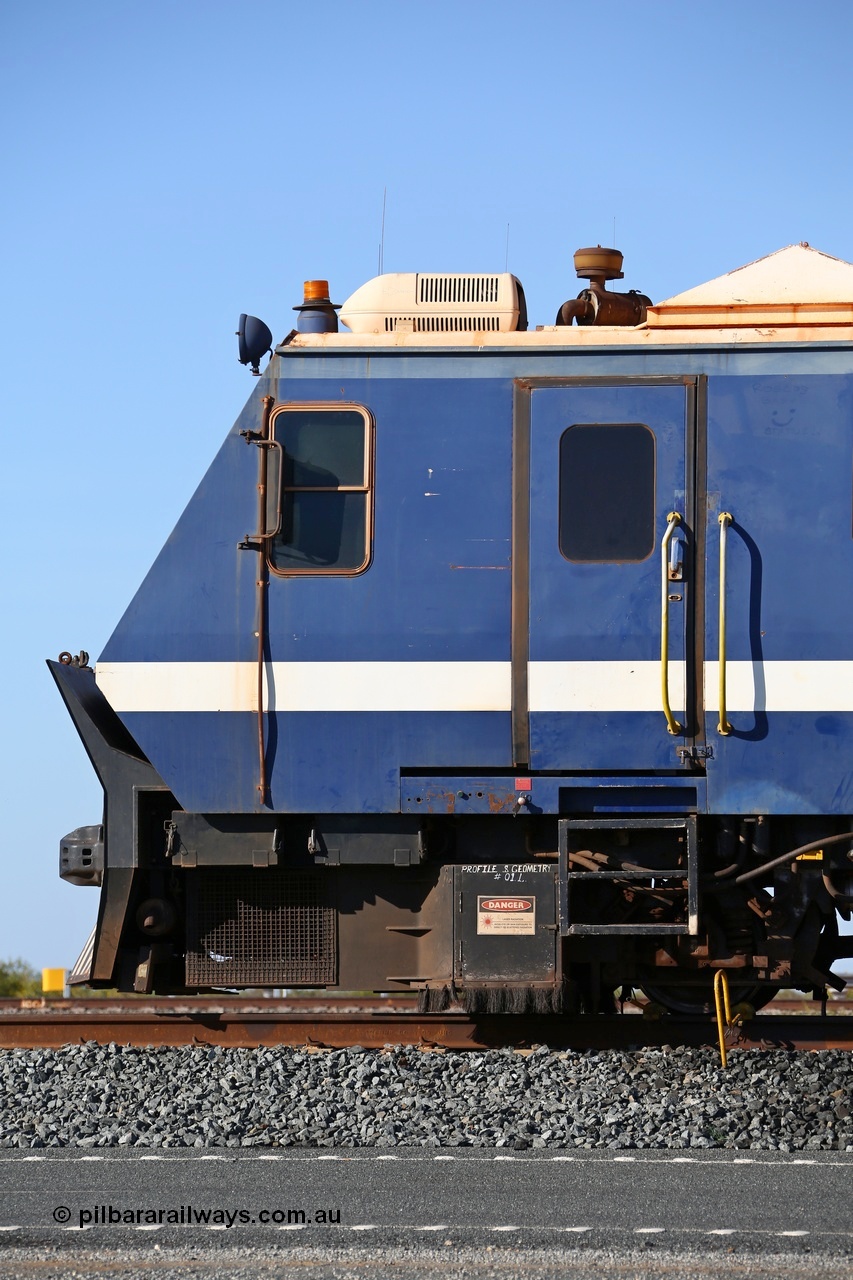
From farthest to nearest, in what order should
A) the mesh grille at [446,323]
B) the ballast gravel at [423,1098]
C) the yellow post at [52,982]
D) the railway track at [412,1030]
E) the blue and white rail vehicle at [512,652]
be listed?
the yellow post at [52,982] < the railway track at [412,1030] < the mesh grille at [446,323] < the blue and white rail vehicle at [512,652] < the ballast gravel at [423,1098]

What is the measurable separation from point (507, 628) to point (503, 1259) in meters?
3.37

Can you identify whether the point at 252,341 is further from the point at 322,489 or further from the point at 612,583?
the point at 612,583

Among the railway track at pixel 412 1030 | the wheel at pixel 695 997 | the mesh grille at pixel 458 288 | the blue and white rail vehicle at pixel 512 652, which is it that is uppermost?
the mesh grille at pixel 458 288

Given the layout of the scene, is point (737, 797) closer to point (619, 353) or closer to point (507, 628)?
point (507, 628)

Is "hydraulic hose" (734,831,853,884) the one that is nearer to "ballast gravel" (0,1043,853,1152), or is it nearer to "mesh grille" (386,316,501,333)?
"ballast gravel" (0,1043,853,1152)

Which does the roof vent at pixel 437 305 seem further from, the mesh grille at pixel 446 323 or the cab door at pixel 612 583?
the cab door at pixel 612 583

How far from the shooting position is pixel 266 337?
306 inches

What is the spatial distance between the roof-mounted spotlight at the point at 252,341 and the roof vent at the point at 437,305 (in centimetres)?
47

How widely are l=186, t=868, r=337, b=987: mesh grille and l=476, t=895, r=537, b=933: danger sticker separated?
89 cm

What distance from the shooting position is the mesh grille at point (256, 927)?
25.6ft

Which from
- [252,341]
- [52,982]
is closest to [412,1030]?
[252,341]

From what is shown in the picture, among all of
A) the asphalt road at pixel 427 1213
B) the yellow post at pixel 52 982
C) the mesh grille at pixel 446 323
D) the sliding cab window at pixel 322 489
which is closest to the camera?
the asphalt road at pixel 427 1213

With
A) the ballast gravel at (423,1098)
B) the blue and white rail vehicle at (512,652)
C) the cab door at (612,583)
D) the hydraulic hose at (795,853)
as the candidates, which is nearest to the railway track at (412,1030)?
the ballast gravel at (423,1098)

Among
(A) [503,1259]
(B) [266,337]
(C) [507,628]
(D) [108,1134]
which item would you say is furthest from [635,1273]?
(B) [266,337]
